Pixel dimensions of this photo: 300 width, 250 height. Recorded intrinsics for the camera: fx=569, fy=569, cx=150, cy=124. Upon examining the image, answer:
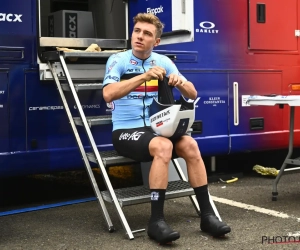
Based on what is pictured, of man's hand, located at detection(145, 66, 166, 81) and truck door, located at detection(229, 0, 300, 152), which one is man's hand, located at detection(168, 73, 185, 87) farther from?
truck door, located at detection(229, 0, 300, 152)

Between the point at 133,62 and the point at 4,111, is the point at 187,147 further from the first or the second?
the point at 4,111

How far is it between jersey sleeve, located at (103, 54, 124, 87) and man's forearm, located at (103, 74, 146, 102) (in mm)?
71

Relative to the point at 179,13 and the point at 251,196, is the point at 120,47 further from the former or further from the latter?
the point at 251,196

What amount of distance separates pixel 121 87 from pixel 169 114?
1.33 ft

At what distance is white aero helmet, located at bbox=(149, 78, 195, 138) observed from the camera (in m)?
4.05

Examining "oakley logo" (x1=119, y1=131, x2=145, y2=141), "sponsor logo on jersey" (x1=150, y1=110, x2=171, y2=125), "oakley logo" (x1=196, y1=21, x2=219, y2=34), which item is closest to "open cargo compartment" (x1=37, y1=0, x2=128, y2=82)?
"oakley logo" (x1=196, y1=21, x2=219, y2=34)

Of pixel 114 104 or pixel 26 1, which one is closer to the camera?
pixel 114 104

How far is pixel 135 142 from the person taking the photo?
4.20 metres

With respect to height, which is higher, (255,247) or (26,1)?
(26,1)

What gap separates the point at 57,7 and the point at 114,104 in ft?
9.01

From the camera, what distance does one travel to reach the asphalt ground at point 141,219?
4000 millimetres

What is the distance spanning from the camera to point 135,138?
A: 4211 mm

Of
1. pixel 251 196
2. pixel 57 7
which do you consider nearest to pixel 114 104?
pixel 251 196
